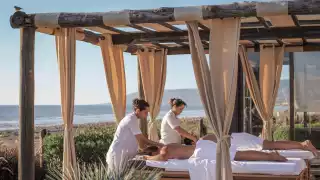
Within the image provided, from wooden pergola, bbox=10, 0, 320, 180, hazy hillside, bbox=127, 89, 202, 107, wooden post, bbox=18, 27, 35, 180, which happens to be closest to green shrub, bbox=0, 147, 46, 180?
wooden post, bbox=18, 27, 35, 180

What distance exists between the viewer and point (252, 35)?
7422 mm

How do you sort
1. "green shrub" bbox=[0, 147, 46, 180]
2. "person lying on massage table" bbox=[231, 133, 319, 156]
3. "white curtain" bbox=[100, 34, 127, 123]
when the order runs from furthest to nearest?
"white curtain" bbox=[100, 34, 127, 123] → "green shrub" bbox=[0, 147, 46, 180] → "person lying on massage table" bbox=[231, 133, 319, 156]

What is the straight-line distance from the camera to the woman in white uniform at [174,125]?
7234 millimetres

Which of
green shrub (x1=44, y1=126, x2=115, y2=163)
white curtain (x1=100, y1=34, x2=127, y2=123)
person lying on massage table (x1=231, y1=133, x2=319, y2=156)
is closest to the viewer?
person lying on massage table (x1=231, y1=133, x2=319, y2=156)

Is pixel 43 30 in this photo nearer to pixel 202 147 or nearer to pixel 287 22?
pixel 202 147

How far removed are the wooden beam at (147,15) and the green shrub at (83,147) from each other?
8.72ft

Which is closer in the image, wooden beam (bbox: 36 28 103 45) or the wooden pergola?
the wooden pergola

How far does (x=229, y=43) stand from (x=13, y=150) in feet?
12.8

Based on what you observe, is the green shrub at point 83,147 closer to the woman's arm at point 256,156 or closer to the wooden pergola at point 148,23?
the wooden pergola at point 148,23

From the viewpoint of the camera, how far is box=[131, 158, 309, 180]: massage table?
536cm

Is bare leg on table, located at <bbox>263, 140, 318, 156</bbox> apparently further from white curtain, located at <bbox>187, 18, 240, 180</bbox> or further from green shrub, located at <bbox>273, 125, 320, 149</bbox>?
green shrub, located at <bbox>273, 125, 320, 149</bbox>

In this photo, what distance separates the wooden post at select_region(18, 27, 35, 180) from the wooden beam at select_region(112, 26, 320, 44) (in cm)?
214

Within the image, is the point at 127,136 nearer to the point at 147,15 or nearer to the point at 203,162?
the point at 203,162

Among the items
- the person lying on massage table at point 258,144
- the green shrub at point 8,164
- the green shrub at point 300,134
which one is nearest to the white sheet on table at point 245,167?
the person lying on massage table at point 258,144
